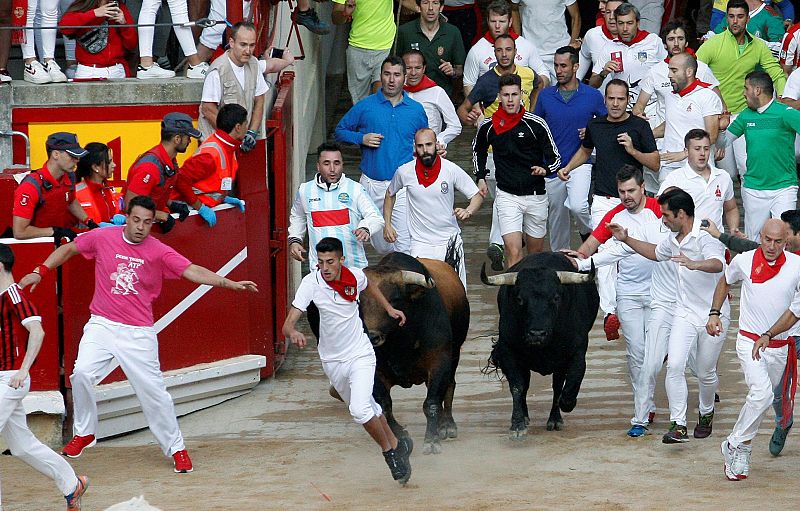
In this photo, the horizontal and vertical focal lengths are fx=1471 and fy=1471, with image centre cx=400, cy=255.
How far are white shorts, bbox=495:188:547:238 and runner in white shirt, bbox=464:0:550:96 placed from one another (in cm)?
208

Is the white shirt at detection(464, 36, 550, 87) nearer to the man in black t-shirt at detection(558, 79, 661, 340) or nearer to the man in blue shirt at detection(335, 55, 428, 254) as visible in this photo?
the man in blue shirt at detection(335, 55, 428, 254)

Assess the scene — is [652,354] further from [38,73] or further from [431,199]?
[38,73]

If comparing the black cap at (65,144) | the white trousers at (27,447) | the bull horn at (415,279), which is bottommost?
the white trousers at (27,447)

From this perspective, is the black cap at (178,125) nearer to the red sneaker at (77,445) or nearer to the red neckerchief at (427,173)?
the red neckerchief at (427,173)

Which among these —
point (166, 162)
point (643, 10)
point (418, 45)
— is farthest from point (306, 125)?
point (166, 162)

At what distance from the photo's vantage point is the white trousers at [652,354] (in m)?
10.5

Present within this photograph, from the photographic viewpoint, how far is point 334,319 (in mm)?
9422

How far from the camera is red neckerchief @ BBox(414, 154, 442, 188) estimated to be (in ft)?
39.8

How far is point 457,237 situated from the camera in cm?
1223

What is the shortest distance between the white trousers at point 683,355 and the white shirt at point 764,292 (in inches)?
19.6

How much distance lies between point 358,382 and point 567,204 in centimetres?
517

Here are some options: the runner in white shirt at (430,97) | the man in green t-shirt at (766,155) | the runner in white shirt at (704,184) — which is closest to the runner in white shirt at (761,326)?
the runner in white shirt at (704,184)

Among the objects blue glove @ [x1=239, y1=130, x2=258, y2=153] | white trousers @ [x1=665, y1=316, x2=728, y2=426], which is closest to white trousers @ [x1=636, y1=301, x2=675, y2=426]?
white trousers @ [x1=665, y1=316, x2=728, y2=426]

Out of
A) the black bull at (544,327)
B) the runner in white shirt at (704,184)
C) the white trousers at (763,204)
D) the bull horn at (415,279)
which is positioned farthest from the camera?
the white trousers at (763,204)
